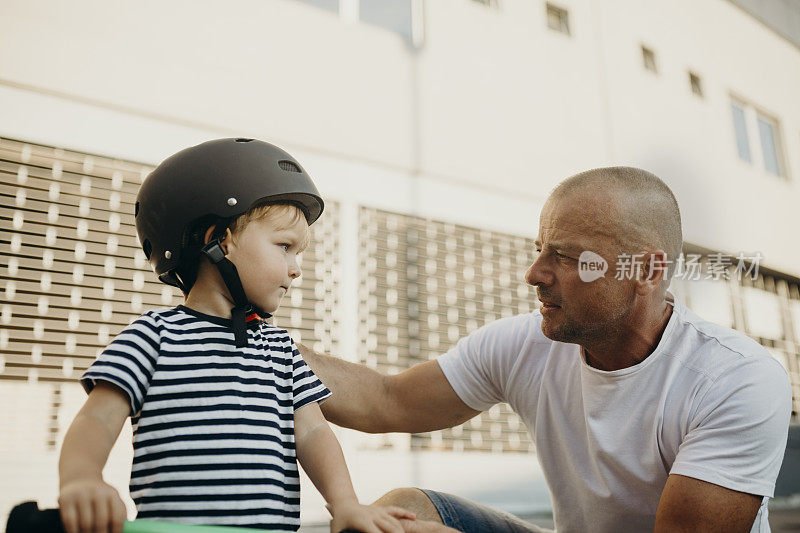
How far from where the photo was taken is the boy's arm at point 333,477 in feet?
3.73

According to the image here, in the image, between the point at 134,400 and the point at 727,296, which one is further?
the point at 727,296

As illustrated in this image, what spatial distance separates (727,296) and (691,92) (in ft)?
7.98

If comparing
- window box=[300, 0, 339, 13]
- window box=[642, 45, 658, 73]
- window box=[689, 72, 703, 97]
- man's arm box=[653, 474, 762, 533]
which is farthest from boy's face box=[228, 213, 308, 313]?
window box=[689, 72, 703, 97]

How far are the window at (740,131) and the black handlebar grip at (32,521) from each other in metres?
9.18

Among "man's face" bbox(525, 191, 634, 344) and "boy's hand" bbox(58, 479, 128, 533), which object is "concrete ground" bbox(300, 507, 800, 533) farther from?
"boy's hand" bbox(58, 479, 128, 533)

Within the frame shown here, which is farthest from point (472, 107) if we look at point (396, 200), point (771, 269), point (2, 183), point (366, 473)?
point (771, 269)

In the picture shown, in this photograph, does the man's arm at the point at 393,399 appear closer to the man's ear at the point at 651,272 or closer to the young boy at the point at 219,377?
the young boy at the point at 219,377

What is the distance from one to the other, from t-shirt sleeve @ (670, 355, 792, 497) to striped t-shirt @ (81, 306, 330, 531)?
2.70 ft

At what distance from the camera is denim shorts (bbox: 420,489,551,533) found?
1696mm

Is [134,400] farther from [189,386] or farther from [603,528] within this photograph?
[603,528]

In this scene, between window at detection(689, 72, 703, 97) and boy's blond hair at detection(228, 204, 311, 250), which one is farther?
window at detection(689, 72, 703, 97)

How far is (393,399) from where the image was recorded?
1.94m

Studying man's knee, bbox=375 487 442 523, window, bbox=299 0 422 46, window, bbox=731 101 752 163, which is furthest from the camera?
window, bbox=731 101 752 163

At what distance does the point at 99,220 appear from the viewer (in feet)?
13.9
